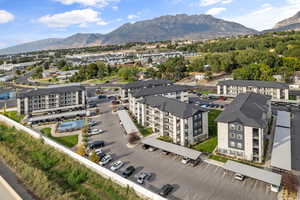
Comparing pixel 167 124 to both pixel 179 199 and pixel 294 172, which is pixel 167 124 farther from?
pixel 294 172

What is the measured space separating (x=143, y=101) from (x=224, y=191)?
23222 millimetres

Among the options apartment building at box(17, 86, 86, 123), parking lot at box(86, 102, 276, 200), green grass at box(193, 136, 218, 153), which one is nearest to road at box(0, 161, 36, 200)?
parking lot at box(86, 102, 276, 200)

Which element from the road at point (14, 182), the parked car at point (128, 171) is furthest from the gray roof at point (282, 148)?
the road at point (14, 182)

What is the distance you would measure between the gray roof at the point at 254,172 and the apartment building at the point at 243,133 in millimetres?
3127

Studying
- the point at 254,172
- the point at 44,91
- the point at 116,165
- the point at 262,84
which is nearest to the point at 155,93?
the point at 116,165

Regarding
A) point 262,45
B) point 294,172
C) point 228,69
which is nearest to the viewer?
point 294,172

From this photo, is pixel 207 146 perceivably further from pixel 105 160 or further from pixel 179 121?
pixel 105 160

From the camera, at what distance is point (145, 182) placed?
80.1 feet

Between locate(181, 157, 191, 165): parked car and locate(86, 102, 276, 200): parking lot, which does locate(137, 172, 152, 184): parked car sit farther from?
locate(181, 157, 191, 165): parked car

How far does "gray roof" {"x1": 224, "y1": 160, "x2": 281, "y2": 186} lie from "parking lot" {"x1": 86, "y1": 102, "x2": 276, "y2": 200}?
92 cm

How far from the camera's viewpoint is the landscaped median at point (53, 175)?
23.6 meters

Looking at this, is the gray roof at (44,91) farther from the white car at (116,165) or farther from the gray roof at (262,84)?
the gray roof at (262,84)

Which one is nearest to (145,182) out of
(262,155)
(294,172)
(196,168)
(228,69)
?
(196,168)

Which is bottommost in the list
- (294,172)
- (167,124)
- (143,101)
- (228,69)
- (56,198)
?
(56,198)
